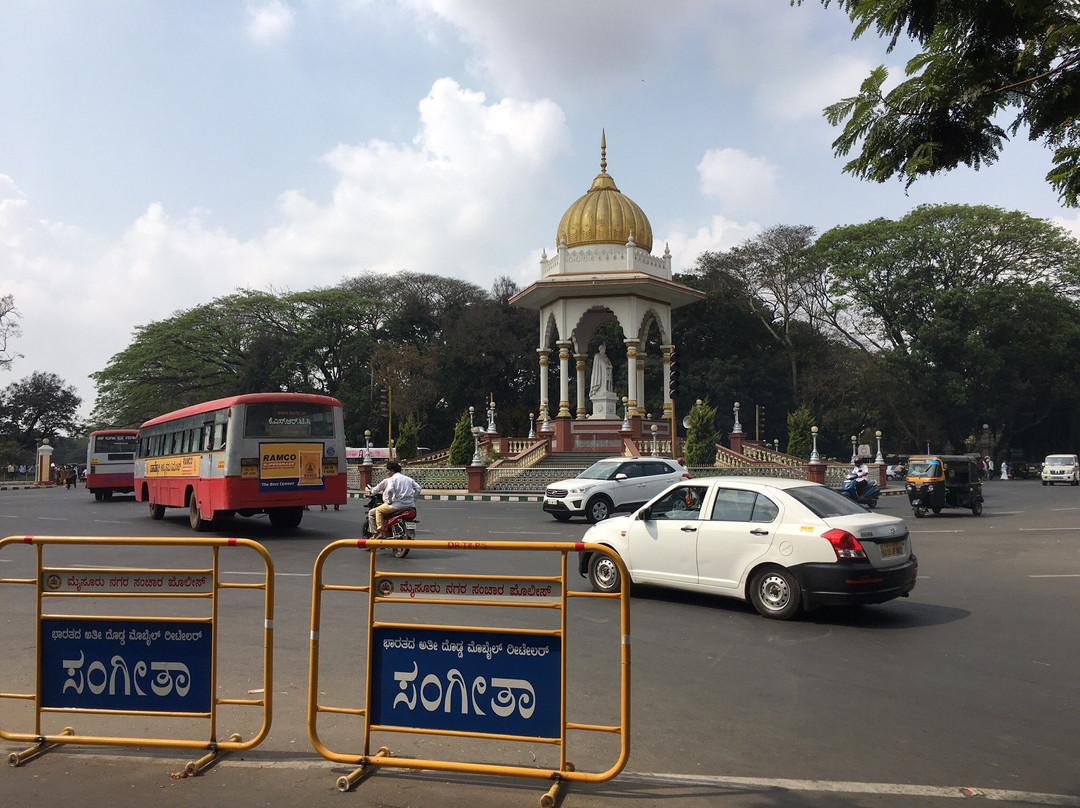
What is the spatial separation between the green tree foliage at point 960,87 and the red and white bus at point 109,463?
1276 inches

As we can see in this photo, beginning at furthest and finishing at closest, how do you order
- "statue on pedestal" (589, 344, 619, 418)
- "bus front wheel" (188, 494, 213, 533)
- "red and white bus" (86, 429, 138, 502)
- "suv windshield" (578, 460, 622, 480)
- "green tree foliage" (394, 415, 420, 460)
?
"green tree foliage" (394, 415, 420, 460)
"statue on pedestal" (589, 344, 619, 418)
"red and white bus" (86, 429, 138, 502)
"suv windshield" (578, 460, 622, 480)
"bus front wheel" (188, 494, 213, 533)

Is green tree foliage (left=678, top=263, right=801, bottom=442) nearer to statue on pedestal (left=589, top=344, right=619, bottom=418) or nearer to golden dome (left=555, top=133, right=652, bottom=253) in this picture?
statue on pedestal (left=589, top=344, right=619, bottom=418)

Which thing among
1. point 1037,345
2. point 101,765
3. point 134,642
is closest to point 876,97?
point 134,642

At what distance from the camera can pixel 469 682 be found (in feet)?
15.0

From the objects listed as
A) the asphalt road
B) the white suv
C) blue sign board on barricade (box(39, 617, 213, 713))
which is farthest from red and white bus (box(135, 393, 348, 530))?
blue sign board on barricade (box(39, 617, 213, 713))

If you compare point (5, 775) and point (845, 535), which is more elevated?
point (845, 535)

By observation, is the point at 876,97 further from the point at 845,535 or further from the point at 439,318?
the point at 439,318

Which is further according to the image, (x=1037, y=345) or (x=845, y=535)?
(x=1037, y=345)

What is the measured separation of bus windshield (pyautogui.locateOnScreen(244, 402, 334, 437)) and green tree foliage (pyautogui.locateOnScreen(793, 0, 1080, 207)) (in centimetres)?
1414

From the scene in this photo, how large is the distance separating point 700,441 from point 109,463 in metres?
22.3

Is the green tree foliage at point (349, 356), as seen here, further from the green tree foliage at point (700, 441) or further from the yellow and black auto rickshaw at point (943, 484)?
the yellow and black auto rickshaw at point (943, 484)

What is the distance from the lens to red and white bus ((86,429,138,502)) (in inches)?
1278

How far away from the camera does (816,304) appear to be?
2244 inches

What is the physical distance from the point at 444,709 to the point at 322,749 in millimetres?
733
